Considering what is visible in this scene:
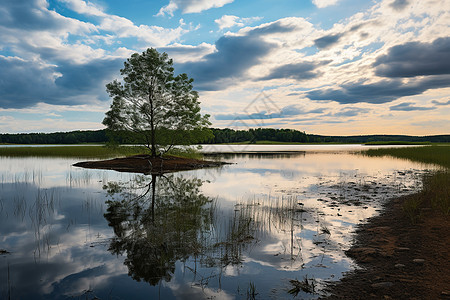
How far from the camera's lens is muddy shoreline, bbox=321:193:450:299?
6.23 meters

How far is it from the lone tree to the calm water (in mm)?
23773

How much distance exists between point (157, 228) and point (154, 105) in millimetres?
33164

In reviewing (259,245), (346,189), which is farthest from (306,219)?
(346,189)

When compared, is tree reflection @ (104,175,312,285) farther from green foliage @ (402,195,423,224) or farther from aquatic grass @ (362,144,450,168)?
aquatic grass @ (362,144,450,168)

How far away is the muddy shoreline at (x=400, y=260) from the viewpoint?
6230 mm

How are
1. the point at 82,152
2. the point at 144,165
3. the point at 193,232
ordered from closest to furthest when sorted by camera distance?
the point at 193,232
the point at 144,165
the point at 82,152

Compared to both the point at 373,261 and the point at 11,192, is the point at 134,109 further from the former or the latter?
the point at 373,261

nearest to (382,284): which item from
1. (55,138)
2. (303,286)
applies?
(303,286)

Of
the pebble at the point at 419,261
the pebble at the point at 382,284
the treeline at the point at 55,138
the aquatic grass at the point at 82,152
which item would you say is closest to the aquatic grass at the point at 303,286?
the pebble at the point at 382,284

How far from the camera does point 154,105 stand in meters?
41.6

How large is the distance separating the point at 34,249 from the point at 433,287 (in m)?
11.9

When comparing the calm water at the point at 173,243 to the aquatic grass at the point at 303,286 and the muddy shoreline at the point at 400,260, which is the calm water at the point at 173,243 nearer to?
the aquatic grass at the point at 303,286

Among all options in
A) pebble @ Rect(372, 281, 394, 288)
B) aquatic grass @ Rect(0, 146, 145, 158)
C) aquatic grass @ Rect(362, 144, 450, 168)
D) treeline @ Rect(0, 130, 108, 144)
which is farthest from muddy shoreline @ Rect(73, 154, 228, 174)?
treeline @ Rect(0, 130, 108, 144)

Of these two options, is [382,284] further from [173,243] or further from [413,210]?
[413,210]
